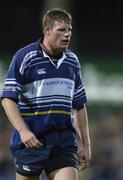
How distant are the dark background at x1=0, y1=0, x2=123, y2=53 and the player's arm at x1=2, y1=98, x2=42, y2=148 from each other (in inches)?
280

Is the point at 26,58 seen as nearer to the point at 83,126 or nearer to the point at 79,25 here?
the point at 83,126

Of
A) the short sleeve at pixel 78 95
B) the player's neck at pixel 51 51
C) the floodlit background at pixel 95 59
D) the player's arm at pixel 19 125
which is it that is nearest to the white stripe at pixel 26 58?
the player's neck at pixel 51 51

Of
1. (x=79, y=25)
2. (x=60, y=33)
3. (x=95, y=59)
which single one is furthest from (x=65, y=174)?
(x=79, y=25)

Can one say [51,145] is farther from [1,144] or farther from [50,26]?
[1,144]

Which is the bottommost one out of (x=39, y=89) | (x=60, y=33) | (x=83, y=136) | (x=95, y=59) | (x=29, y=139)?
(x=95, y=59)

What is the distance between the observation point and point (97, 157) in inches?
501

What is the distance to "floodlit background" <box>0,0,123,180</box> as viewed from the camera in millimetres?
12570

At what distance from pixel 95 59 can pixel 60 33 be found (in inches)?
297

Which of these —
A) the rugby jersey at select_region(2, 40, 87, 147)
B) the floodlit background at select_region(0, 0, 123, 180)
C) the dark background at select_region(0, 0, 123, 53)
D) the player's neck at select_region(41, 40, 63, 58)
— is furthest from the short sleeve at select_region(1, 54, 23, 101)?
the dark background at select_region(0, 0, 123, 53)

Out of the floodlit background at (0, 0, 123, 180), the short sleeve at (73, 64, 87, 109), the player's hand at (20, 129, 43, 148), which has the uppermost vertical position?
the short sleeve at (73, 64, 87, 109)

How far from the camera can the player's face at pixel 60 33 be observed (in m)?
7.30

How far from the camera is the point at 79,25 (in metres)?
16.1

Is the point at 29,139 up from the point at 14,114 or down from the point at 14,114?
down

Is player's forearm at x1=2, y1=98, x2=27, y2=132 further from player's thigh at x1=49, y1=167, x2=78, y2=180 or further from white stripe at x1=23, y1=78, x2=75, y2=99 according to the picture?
player's thigh at x1=49, y1=167, x2=78, y2=180
